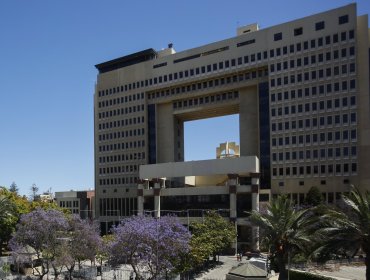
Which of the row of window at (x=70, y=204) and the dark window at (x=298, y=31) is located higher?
the dark window at (x=298, y=31)

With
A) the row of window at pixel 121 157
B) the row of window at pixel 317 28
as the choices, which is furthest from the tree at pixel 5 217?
the row of window at pixel 317 28

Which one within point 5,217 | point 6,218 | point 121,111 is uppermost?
point 121,111

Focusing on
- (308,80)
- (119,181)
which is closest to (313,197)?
(308,80)

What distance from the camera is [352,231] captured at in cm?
2547

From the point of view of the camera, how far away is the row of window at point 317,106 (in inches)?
2857

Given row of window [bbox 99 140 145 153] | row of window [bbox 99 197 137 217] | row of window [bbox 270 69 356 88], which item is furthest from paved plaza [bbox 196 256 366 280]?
row of window [bbox 99 140 145 153]

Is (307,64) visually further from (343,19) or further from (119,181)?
(119,181)

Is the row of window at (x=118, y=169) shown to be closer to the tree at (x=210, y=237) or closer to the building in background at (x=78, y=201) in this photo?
the building in background at (x=78, y=201)

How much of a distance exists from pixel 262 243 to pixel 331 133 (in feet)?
159

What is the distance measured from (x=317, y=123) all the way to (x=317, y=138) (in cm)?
301

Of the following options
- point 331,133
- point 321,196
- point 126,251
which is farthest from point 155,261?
point 331,133

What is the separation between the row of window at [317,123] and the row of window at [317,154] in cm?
465

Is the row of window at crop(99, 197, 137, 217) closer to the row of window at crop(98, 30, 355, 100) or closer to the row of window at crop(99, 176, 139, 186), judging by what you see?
the row of window at crop(99, 176, 139, 186)

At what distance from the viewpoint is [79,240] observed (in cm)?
4216
